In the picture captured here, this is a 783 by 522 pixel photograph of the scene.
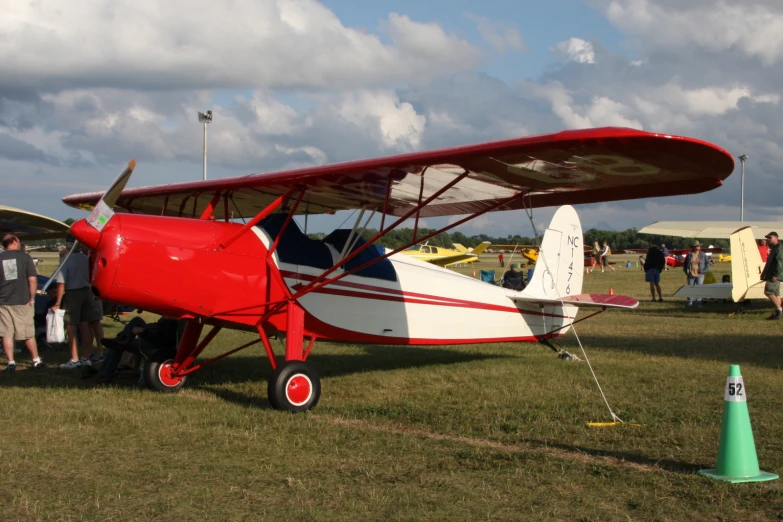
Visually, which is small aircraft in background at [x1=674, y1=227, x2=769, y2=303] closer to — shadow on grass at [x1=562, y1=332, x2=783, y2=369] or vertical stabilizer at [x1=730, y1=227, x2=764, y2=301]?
vertical stabilizer at [x1=730, y1=227, x2=764, y2=301]

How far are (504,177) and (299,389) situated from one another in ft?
9.01

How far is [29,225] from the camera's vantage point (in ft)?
45.9

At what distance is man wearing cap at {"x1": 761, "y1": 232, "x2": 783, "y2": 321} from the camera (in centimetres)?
1494

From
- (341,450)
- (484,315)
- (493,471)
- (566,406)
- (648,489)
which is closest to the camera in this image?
(648,489)

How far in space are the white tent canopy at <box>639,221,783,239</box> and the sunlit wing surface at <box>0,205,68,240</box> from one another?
1448cm

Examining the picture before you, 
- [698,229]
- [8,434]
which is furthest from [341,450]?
[698,229]

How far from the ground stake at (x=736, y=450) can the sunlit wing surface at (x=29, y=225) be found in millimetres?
11478

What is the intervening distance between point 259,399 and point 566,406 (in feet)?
9.85

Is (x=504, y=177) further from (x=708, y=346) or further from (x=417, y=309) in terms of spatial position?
(x=708, y=346)

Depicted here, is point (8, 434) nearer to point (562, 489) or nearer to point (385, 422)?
point (385, 422)

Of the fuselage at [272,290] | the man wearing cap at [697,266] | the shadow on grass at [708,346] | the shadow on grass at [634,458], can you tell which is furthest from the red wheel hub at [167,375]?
the man wearing cap at [697,266]

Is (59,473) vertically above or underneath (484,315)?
underneath

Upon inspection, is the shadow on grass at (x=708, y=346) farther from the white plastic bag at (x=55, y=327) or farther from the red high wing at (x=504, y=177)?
the white plastic bag at (x=55, y=327)

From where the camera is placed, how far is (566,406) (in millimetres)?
6781
